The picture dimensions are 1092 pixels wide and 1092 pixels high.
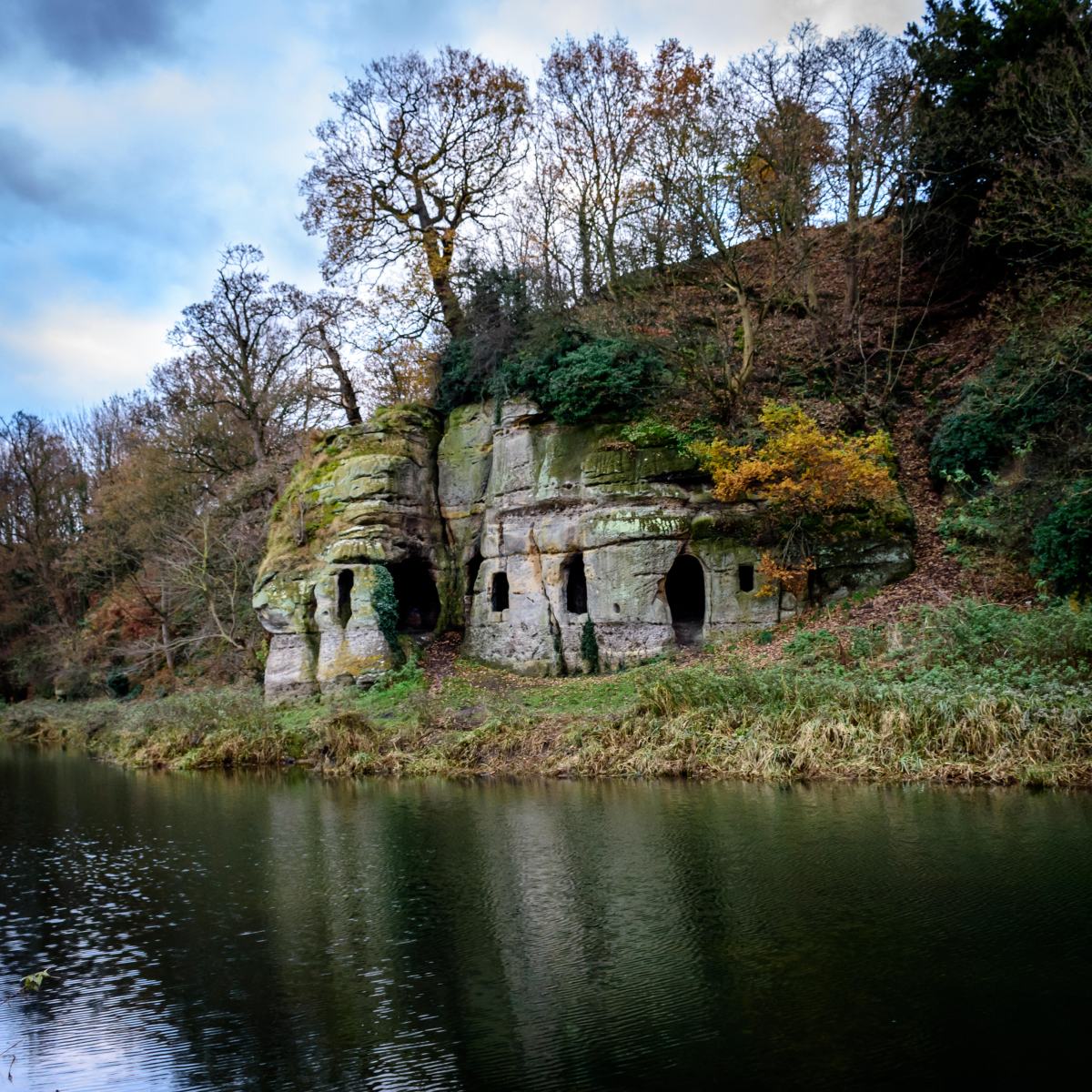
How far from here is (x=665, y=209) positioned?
2552 centimetres

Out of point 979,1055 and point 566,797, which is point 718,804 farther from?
point 979,1055

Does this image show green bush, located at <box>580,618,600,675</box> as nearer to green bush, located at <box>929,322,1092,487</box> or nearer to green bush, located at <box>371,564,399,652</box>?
green bush, located at <box>371,564,399,652</box>

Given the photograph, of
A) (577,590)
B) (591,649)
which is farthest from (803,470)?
(577,590)

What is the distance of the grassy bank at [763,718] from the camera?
13781mm

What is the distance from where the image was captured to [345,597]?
1037 inches

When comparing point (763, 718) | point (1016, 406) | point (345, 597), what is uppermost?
point (1016, 406)

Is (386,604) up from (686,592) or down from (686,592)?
up

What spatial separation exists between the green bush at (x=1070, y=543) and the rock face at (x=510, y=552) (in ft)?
12.2

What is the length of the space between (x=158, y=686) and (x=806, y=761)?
24944 millimetres

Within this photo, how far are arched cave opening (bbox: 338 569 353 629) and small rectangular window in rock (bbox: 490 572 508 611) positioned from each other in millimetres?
4079

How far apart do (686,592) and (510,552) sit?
17.2ft

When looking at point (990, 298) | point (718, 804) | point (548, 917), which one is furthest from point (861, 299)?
point (548, 917)

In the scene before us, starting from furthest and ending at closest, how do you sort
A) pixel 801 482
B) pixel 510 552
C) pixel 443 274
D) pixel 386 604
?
1. pixel 443 274
2. pixel 510 552
3. pixel 386 604
4. pixel 801 482

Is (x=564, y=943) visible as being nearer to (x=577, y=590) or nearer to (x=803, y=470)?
(x=803, y=470)
